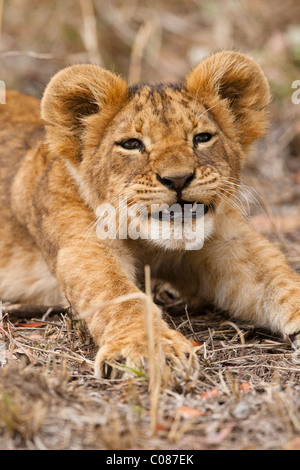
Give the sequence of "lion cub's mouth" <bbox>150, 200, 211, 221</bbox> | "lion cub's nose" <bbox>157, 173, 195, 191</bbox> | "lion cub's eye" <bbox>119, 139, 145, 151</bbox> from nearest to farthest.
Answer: "lion cub's nose" <bbox>157, 173, 195, 191</bbox>, "lion cub's mouth" <bbox>150, 200, 211, 221</bbox>, "lion cub's eye" <bbox>119, 139, 145, 151</bbox>

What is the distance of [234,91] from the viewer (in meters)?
4.81

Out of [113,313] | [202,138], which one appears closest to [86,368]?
[113,313]

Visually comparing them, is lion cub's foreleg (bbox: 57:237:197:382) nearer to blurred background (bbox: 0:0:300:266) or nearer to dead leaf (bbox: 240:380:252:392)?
dead leaf (bbox: 240:380:252:392)

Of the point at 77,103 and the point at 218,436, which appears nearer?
the point at 218,436

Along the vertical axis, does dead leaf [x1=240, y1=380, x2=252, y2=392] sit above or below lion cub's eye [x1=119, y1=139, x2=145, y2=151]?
below

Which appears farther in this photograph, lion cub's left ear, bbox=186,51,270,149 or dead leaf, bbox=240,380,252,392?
lion cub's left ear, bbox=186,51,270,149

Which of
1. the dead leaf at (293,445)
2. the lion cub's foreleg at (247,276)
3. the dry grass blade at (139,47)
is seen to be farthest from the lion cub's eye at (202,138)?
the dry grass blade at (139,47)

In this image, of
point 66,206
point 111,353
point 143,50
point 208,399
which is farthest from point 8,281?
point 143,50

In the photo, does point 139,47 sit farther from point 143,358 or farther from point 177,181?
point 143,358

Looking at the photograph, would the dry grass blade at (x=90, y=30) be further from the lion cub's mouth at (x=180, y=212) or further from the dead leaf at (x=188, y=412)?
the dead leaf at (x=188, y=412)

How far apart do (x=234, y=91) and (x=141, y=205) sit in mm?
1372

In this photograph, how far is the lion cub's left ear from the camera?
4.58m

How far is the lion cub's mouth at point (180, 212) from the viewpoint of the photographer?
386 cm

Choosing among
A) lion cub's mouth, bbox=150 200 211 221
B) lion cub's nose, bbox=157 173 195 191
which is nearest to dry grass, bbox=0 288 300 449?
lion cub's mouth, bbox=150 200 211 221
